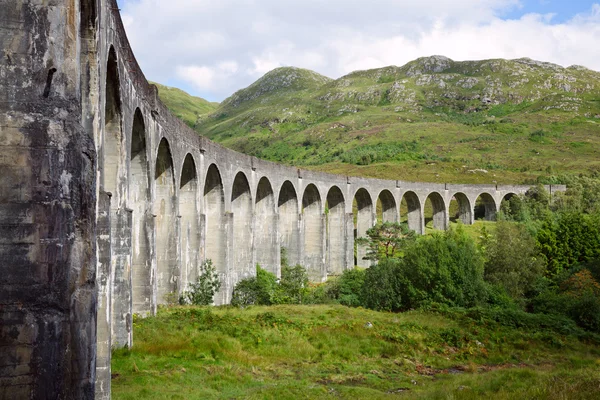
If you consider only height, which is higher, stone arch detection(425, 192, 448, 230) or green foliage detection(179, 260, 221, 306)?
stone arch detection(425, 192, 448, 230)

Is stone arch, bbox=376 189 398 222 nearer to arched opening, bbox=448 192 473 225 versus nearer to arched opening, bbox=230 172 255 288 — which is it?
arched opening, bbox=448 192 473 225

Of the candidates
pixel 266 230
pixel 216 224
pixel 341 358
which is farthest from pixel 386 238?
pixel 341 358

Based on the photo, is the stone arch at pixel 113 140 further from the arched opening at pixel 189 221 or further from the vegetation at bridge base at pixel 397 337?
the arched opening at pixel 189 221

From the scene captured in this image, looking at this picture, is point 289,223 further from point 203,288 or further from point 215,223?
point 203,288

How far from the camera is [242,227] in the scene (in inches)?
1080

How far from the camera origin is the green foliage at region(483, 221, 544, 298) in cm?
2827

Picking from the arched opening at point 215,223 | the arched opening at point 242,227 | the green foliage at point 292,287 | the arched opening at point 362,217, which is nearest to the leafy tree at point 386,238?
the arched opening at point 362,217

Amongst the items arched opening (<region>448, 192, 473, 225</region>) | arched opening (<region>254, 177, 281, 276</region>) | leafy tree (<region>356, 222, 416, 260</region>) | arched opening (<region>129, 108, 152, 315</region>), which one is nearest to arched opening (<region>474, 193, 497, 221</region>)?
arched opening (<region>448, 192, 473, 225</region>)

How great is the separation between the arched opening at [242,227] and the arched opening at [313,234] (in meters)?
9.77

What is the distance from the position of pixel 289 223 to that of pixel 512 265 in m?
13.2

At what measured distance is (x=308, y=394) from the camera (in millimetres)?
10383

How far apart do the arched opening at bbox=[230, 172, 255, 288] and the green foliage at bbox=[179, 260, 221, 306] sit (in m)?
4.85

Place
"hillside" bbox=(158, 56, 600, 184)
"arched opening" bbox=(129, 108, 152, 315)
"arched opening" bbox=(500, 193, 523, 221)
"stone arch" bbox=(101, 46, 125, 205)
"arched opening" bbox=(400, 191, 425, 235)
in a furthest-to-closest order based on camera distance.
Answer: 1. "hillside" bbox=(158, 56, 600, 184)
2. "arched opening" bbox=(500, 193, 523, 221)
3. "arched opening" bbox=(400, 191, 425, 235)
4. "arched opening" bbox=(129, 108, 152, 315)
5. "stone arch" bbox=(101, 46, 125, 205)

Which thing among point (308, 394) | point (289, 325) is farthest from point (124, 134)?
point (289, 325)
